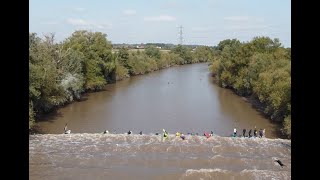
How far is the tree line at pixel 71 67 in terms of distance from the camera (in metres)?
39.3

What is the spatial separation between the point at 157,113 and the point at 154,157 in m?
20.5

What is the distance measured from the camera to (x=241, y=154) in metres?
29.1

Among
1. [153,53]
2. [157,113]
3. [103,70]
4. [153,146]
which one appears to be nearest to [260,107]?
[157,113]

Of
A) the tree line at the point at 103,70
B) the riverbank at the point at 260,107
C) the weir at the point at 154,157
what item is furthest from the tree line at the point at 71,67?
the riverbank at the point at 260,107

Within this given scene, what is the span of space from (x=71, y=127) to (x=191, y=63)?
376 feet

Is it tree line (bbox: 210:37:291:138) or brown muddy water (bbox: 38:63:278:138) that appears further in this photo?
brown muddy water (bbox: 38:63:278:138)

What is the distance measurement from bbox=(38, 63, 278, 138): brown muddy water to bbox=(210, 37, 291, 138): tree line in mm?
1960

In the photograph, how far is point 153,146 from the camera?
30359 mm

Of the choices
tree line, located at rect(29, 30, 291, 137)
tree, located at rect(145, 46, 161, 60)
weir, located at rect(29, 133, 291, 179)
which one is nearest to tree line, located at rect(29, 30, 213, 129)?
tree line, located at rect(29, 30, 291, 137)

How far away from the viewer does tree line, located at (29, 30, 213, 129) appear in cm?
3934

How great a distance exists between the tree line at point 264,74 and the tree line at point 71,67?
74.9ft

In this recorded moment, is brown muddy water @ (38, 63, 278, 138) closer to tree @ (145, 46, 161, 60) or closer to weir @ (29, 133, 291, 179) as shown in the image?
weir @ (29, 133, 291, 179)
